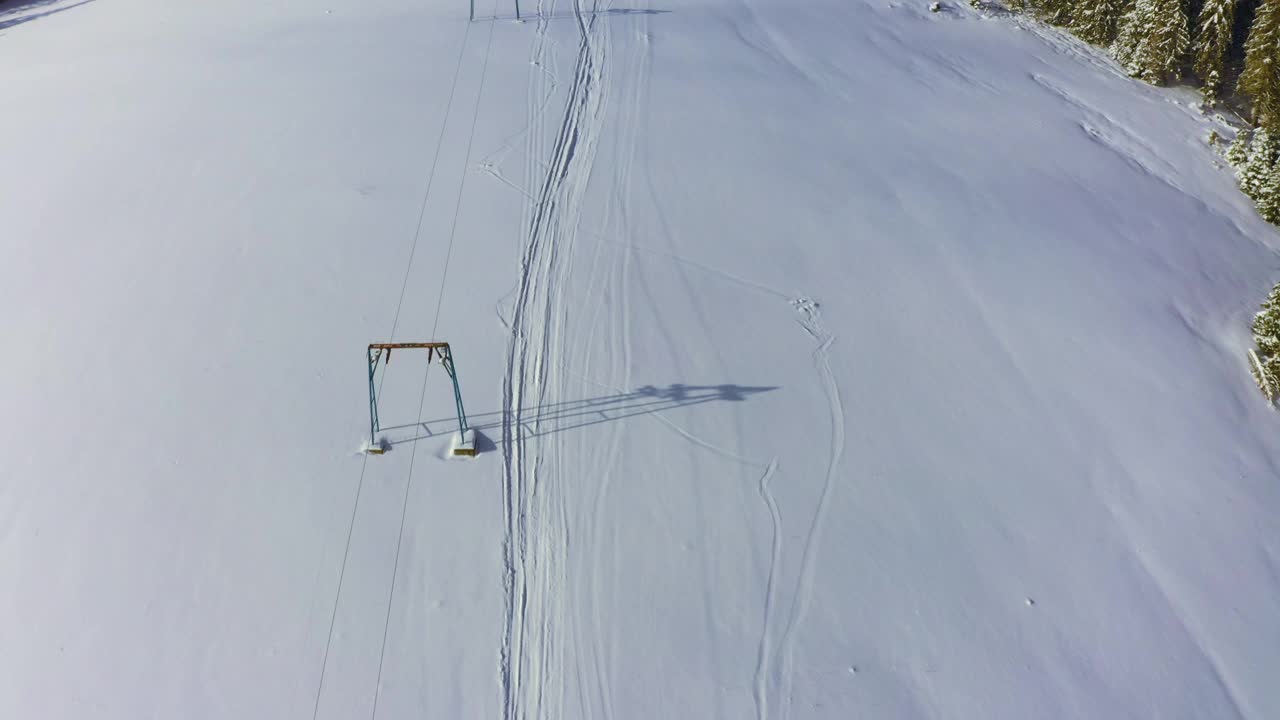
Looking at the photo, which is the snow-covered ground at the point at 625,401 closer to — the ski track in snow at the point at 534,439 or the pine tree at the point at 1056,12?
the ski track in snow at the point at 534,439

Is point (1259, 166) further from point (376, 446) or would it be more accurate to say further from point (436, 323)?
point (376, 446)

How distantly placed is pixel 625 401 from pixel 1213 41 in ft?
64.8

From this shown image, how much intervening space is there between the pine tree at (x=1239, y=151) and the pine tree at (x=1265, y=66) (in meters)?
0.51

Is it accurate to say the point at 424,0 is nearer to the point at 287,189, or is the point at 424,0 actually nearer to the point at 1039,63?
the point at 287,189

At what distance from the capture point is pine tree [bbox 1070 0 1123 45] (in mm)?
22328

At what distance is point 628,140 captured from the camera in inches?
680

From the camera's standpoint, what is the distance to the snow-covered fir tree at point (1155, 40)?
20.1 metres

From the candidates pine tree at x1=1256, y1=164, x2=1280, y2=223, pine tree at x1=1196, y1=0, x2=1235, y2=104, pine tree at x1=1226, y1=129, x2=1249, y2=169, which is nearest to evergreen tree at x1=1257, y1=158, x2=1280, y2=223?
pine tree at x1=1256, y1=164, x2=1280, y2=223

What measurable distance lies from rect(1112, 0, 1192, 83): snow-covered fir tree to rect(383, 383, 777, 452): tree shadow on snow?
17301 millimetres

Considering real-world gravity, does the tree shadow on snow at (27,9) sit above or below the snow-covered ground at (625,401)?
below

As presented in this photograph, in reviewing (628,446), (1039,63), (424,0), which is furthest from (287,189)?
(1039,63)

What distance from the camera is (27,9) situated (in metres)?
26.9

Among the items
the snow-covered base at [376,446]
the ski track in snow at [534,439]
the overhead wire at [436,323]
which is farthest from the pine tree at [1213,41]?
the snow-covered base at [376,446]

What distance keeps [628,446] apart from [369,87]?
1315 centimetres
